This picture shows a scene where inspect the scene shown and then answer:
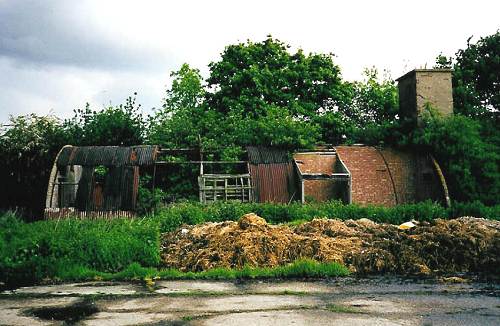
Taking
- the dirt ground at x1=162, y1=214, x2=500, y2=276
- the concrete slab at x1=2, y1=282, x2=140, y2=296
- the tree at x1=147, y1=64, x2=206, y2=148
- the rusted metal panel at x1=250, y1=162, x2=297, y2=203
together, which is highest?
the tree at x1=147, y1=64, x2=206, y2=148

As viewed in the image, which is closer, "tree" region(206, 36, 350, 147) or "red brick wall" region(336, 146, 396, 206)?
"red brick wall" region(336, 146, 396, 206)

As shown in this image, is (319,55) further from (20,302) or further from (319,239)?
(20,302)

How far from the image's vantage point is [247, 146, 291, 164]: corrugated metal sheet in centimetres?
2461

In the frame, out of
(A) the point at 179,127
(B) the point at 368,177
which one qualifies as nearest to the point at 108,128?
(A) the point at 179,127

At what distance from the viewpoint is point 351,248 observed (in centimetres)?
1388

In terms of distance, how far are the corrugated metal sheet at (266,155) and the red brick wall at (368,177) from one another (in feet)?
9.14

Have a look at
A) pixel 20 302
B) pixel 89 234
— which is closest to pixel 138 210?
pixel 89 234

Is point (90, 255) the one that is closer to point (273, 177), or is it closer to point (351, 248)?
point (351, 248)

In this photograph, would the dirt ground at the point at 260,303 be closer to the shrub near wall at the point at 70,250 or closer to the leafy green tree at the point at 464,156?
the shrub near wall at the point at 70,250

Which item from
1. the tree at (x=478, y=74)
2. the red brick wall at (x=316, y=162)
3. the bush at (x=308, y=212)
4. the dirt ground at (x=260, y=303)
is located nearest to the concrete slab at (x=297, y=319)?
the dirt ground at (x=260, y=303)

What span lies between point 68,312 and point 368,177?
18292 mm

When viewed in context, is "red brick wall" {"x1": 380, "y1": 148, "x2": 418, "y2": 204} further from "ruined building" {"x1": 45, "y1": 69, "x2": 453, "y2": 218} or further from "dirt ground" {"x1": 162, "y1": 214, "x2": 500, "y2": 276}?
"dirt ground" {"x1": 162, "y1": 214, "x2": 500, "y2": 276}

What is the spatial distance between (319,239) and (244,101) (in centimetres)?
1922

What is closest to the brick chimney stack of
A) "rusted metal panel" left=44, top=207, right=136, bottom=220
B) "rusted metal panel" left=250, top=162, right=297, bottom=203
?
"rusted metal panel" left=250, top=162, right=297, bottom=203
